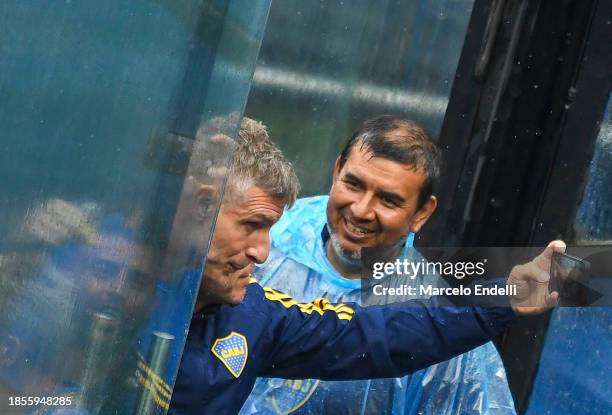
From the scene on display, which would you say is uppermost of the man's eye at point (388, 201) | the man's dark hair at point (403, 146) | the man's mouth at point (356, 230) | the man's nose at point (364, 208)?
the man's dark hair at point (403, 146)

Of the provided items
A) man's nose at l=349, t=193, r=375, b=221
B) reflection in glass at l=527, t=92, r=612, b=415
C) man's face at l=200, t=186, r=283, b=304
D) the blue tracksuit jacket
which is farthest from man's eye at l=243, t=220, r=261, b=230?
reflection in glass at l=527, t=92, r=612, b=415

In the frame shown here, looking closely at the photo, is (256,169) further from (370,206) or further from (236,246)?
(370,206)

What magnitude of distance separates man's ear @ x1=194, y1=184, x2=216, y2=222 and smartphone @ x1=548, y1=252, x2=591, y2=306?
2.94 feet

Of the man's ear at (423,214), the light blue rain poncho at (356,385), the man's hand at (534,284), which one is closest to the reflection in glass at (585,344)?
the light blue rain poncho at (356,385)

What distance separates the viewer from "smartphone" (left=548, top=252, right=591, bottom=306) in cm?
212

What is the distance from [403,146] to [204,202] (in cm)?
135

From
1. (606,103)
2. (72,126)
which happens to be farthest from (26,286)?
(606,103)

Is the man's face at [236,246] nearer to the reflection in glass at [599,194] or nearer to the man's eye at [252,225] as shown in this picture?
the man's eye at [252,225]

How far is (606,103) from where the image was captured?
8.91ft

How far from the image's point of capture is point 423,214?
9.38 ft

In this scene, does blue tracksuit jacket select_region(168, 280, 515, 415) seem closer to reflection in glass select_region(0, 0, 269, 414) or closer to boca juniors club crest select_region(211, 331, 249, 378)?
boca juniors club crest select_region(211, 331, 249, 378)

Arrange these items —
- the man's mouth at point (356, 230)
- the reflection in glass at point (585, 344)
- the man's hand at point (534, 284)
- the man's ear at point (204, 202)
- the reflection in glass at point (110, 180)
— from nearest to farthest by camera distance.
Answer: the reflection in glass at point (110, 180), the man's ear at point (204, 202), the man's hand at point (534, 284), the reflection in glass at point (585, 344), the man's mouth at point (356, 230)

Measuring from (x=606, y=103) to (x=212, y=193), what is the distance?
155 cm

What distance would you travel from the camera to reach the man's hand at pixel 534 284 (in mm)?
2123
